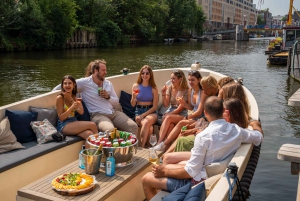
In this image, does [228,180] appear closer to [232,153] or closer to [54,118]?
[232,153]

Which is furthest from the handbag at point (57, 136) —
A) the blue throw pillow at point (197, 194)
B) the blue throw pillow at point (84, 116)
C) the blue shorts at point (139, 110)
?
the blue throw pillow at point (197, 194)

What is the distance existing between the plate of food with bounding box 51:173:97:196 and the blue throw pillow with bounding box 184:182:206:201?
95cm

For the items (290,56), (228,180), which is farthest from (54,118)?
(290,56)

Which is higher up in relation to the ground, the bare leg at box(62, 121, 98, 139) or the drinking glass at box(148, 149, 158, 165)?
the bare leg at box(62, 121, 98, 139)

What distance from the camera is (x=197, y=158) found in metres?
2.80

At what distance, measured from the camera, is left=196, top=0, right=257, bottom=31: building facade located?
99.6 meters

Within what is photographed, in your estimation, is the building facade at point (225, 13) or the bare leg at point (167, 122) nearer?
the bare leg at point (167, 122)

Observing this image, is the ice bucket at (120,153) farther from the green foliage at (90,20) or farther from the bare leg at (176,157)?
the green foliage at (90,20)

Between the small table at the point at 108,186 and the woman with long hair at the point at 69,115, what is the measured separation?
2.63ft

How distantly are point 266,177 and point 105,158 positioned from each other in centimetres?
360

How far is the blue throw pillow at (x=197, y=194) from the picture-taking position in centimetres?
232

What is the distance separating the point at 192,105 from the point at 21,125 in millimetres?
2271

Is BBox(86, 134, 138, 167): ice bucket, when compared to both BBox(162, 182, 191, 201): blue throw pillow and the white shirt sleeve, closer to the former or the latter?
the white shirt sleeve

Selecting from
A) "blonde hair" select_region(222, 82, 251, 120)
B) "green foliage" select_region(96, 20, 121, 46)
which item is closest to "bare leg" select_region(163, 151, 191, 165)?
"blonde hair" select_region(222, 82, 251, 120)
